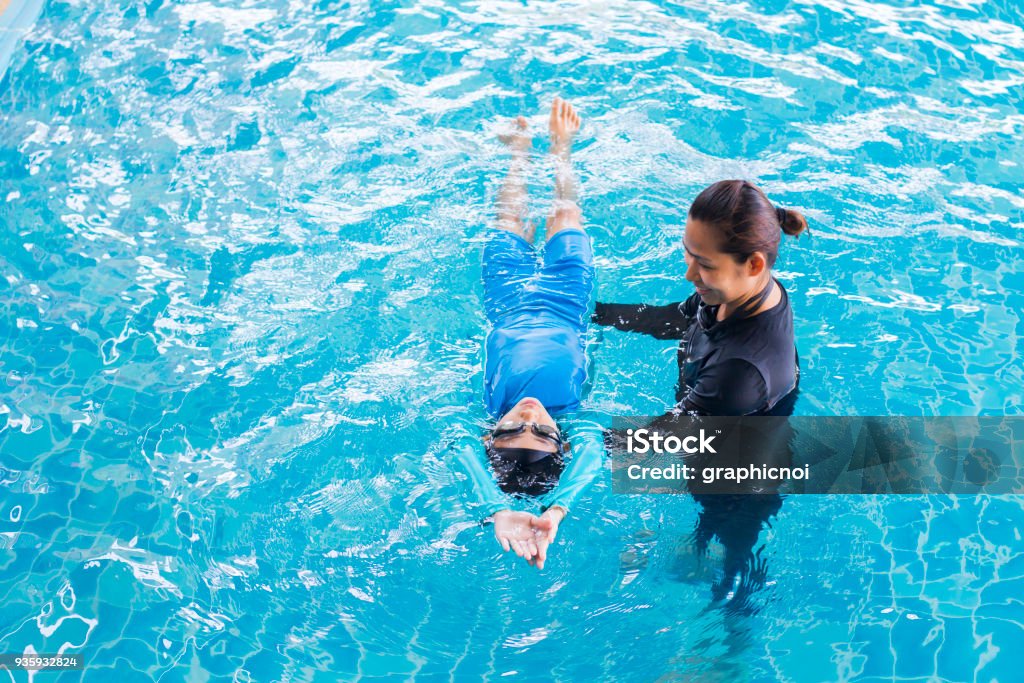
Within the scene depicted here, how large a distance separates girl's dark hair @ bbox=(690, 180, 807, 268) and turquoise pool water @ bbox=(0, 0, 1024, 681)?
1.47m

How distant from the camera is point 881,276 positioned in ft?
15.9

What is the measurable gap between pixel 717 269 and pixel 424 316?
2.23 m

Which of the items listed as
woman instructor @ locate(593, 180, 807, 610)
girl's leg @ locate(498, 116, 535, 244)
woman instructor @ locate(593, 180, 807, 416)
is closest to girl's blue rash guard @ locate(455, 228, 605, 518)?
girl's leg @ locate(498, 116, 535, 244)

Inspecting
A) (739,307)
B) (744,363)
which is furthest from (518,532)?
(739,307)

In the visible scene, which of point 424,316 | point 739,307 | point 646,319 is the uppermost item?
point 739,307

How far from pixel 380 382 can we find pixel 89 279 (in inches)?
79.4

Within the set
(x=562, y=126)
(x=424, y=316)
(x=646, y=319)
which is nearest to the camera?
(x=646, y=319)

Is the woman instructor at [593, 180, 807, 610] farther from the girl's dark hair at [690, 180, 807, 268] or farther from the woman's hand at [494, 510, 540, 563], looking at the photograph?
the woman's hand at [494, 510, 540, 563]

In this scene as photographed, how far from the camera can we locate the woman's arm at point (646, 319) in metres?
4.01

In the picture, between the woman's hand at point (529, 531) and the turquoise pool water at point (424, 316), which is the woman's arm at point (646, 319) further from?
the woman's hand at point (529, 531)

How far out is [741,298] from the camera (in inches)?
113

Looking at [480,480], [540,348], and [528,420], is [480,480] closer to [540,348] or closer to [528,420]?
[528,420]

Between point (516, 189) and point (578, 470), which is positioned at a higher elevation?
point (516, 189)

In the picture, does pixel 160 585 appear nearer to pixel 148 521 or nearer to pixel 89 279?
pixel 148 521
